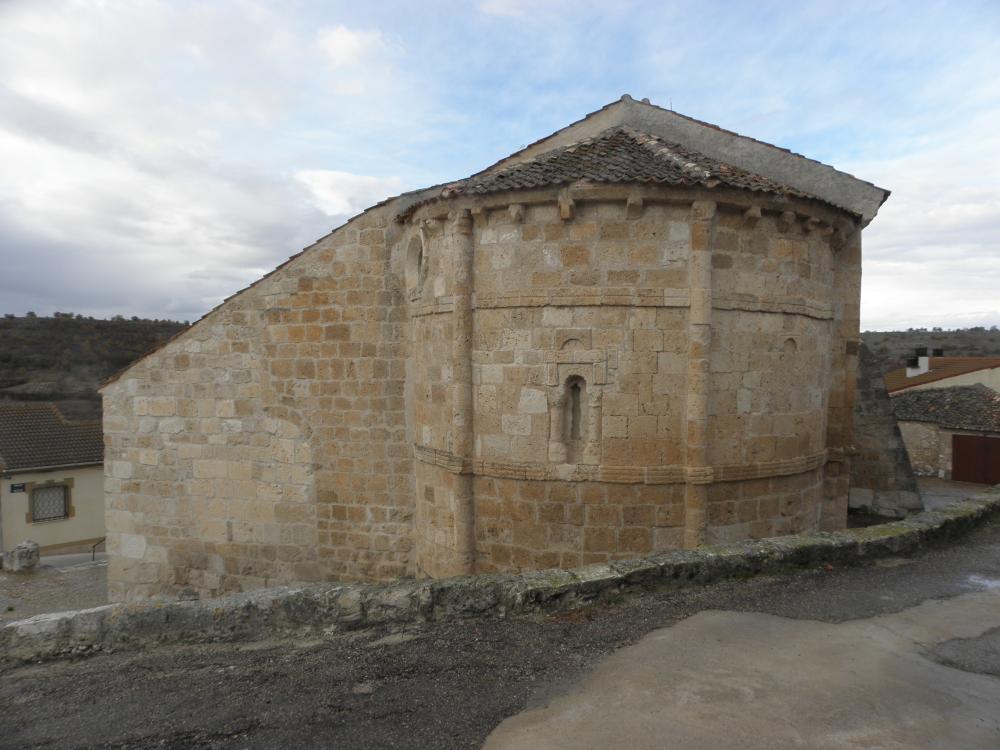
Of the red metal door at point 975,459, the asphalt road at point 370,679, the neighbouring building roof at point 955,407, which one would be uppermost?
the neighbouring building roof at point 955,407

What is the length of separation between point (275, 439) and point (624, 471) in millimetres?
5236

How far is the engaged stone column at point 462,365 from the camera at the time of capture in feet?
25.5

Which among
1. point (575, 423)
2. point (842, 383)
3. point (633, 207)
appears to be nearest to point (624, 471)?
point (575, 423)

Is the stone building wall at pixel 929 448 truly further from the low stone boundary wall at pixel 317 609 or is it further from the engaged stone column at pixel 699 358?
the low stone boundary wall at pixel 317 609

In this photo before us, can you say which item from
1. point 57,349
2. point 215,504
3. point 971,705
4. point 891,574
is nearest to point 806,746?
point 971,705

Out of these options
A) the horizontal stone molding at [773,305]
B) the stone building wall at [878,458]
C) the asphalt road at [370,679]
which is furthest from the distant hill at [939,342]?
the asphalt road at [370,679]

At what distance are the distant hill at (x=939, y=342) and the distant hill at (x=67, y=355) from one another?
51.0m

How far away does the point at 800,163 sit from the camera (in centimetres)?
998

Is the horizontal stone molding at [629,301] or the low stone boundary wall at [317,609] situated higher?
the horizontal stone molding at [629,301]

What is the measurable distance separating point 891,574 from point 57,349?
51585 millimetres

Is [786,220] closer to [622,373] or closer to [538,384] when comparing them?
[622,373]

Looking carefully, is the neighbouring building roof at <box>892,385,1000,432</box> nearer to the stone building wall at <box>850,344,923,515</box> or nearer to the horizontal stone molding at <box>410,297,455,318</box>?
the stone building wall at <box>850,344,923,515</box>

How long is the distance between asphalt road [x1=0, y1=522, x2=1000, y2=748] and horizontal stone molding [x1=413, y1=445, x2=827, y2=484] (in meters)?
2.10

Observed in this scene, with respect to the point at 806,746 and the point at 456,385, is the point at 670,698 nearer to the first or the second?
the point at 806,746
